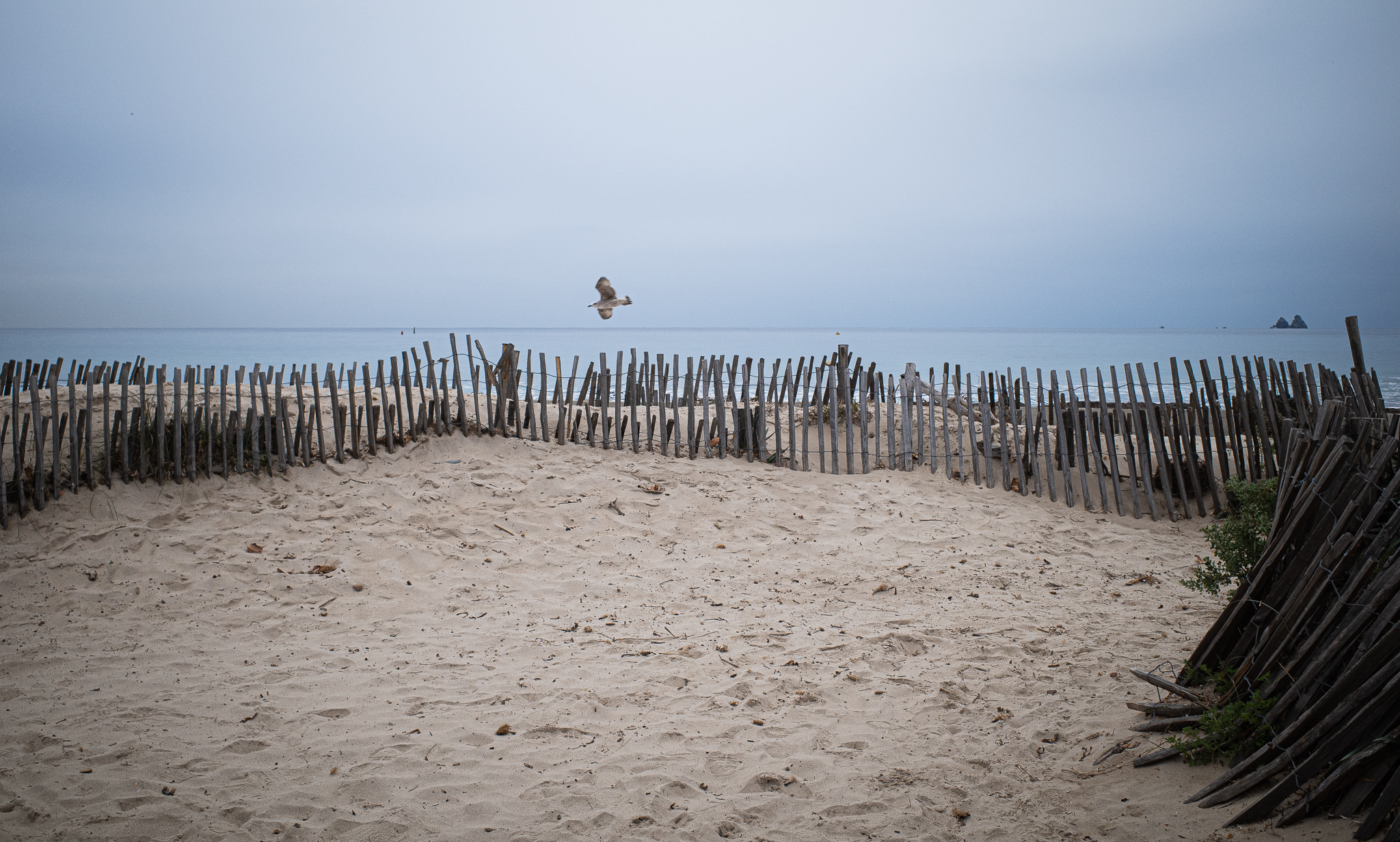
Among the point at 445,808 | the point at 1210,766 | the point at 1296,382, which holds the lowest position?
the point at 445,808

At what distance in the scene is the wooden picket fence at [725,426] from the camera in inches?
244

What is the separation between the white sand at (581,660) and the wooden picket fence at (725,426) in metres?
0.33

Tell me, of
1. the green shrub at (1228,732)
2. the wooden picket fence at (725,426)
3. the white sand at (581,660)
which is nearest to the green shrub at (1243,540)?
the white sand at (581,660)

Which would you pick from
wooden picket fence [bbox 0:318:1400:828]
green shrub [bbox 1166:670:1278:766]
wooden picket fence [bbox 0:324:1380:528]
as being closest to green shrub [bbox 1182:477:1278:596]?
wooden picket fence [bbox 0:318:1400:828]

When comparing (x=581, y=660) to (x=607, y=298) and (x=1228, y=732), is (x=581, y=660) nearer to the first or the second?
(x=1228, y=732)

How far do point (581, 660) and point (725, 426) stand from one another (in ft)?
13.9

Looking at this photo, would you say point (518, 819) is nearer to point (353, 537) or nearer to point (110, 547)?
point (353, 537)

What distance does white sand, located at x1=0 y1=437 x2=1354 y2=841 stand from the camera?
9.27 ft

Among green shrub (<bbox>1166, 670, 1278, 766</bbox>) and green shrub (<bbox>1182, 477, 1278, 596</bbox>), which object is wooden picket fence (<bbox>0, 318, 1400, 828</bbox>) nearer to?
green shrub (<bbox>1166, 670, 1278, 766</bbox>)

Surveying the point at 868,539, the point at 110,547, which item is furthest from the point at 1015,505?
the point at 110,547

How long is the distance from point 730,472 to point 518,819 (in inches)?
197

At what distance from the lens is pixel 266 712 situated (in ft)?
11.8

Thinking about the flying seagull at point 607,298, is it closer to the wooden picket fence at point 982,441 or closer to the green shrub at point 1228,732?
the wooden picket fence at point 982,441

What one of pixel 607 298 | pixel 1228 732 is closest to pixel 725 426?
pixel 607 298
